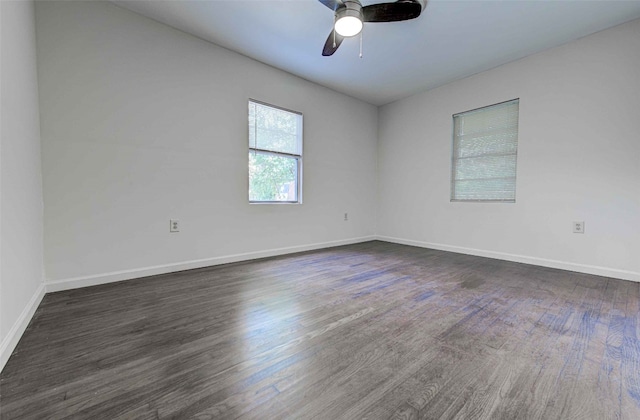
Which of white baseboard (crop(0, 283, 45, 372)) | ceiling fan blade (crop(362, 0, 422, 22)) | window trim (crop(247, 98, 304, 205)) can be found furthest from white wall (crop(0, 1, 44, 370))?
ceiling fan blade (crop(362, 0, 422, 22))

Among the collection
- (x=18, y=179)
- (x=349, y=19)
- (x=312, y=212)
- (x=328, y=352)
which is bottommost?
(x=328, y=352)

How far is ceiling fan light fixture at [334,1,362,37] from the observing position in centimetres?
204

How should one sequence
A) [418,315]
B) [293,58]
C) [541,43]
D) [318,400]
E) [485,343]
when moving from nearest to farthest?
[318,400] → [485,343] → [418,315] → [541,43] → [293,58]

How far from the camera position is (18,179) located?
1598 mm

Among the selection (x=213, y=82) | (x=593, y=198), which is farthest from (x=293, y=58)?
(x=593, y=198)

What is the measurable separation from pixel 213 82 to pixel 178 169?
1127 millimetres

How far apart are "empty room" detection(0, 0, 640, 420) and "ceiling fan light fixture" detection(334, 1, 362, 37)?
0.09 feet

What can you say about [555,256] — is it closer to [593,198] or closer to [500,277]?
[593,198]

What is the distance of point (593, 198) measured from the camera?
289 cm

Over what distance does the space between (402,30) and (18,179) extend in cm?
341

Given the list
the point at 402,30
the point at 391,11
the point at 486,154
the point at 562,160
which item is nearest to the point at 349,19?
the point at 391,11

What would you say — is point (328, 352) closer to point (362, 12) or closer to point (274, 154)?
point (362, 12)

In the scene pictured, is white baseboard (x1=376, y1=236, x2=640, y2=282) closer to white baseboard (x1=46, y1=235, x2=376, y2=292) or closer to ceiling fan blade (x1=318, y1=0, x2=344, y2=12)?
white baseboard (x1=46, y1=235, x2=376, y2=292)

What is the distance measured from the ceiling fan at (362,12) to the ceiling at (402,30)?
12.6 inches
